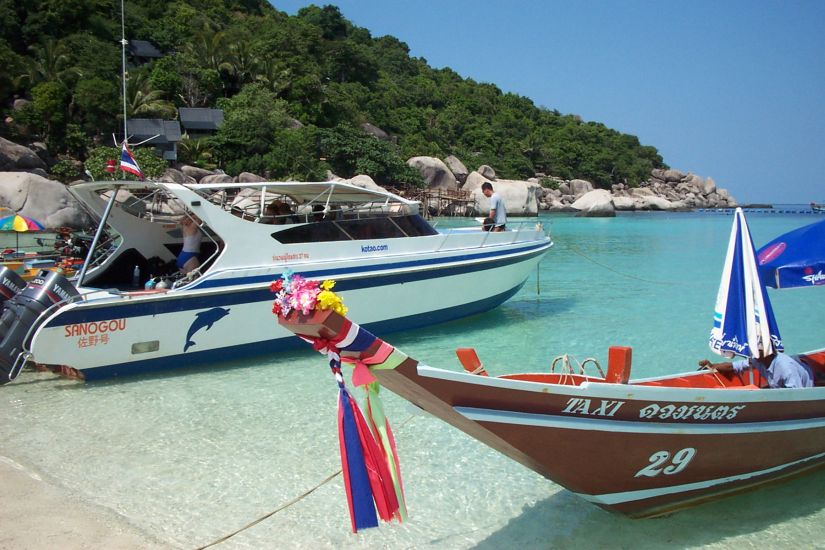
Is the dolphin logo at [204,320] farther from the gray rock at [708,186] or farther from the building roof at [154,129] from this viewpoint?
the gray rock at [708,186]

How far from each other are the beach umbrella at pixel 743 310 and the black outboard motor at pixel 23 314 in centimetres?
702

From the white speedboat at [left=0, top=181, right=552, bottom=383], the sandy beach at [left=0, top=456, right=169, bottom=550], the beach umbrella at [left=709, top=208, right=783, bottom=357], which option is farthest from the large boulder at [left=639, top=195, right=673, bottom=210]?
the sandy beach at [left=0, top=456, right=169, bottom=550]

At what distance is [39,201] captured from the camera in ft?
88.2

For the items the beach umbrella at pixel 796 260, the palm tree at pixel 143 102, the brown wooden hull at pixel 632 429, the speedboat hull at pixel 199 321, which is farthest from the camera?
the palm tree at pixel 143 102

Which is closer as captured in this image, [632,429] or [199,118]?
[632,429]

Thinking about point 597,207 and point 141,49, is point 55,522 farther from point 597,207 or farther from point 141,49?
point 597,207

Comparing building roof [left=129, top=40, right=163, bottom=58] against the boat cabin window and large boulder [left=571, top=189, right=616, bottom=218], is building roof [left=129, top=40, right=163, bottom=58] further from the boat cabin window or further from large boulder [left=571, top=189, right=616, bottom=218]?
the boat cabin window

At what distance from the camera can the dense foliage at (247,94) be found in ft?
135

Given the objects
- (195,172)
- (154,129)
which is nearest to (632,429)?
(195,172)

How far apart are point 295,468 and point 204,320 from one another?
3.37 metres

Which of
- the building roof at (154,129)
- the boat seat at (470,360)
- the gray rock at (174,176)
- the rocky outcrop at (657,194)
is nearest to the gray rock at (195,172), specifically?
the gray rock at (174,176)

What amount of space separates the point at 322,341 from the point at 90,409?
4.93 metres

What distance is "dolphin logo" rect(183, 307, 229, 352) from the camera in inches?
329

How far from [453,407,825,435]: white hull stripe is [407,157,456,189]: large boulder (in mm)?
52971
